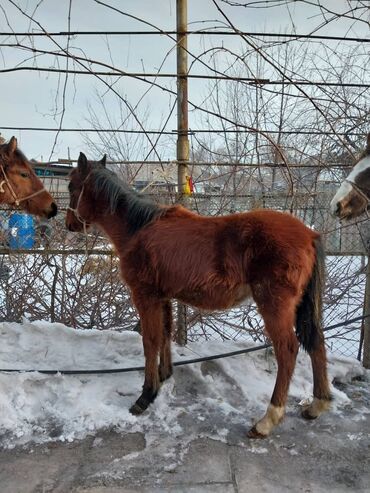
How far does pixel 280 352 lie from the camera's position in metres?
3.06

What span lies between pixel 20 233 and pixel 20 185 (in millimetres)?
1397

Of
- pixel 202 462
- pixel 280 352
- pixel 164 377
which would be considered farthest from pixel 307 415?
pixel 164 377

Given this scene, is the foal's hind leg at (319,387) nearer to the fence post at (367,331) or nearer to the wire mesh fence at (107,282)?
the fence post at (367,331)

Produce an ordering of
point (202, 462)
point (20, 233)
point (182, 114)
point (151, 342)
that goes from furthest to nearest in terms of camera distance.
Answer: point (20, 233)
point (182, 114)
point (151, 342)
point (202, 462)

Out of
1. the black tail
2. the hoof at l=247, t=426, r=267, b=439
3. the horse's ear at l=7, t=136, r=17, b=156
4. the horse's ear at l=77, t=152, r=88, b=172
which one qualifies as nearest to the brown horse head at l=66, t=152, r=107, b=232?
the horse's ear at l=77, t=152, r=88, b=172

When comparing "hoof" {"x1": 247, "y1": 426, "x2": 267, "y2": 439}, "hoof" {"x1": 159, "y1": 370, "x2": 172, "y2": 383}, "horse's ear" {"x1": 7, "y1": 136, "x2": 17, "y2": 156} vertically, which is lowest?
"hoof" {"x1": 247, "y1": 426, "x2": 267, "y2": 439}

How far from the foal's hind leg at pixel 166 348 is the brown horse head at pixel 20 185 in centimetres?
144

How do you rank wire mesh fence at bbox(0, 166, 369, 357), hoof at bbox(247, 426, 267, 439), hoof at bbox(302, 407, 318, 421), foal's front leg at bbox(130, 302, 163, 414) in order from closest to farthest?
hoof at bbox(247, 426, 267, 439)
hoof at bbox(302, 407, 318, 421)
foal's front leg at bbox(130, 302, 163, 414)
wire mesh fence at bbox(0, 166, 369, 357)

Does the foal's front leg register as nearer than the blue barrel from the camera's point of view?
Yes

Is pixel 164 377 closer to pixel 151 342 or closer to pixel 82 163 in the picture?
pixel 151 342

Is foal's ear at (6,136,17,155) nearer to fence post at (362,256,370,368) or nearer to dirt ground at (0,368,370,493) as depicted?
dirt ground at (0,368,370,493)

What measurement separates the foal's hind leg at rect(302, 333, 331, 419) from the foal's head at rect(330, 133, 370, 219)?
1097 millimetres

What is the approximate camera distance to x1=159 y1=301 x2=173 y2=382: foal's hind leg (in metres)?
3.72

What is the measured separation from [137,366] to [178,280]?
1185 millimetres
